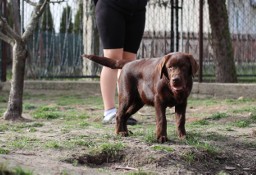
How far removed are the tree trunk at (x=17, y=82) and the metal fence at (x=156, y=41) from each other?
15.2 ft

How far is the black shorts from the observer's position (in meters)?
6.55

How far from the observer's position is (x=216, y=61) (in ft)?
37.1

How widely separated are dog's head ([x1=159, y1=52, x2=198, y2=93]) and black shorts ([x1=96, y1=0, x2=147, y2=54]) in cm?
159

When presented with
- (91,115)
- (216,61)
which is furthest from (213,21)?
(91,115)

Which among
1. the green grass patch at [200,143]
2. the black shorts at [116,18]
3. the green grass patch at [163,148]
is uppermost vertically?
the black shorts at [116,18]

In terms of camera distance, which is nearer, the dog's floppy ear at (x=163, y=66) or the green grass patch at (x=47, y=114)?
the dog's floppy ear at (x=163, y=66)

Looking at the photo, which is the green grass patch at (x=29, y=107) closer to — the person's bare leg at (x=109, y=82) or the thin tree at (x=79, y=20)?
the person's bare leg at (x=109, y=82)

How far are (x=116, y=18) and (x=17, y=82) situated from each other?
136cm

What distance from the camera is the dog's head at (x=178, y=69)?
16.1 feet

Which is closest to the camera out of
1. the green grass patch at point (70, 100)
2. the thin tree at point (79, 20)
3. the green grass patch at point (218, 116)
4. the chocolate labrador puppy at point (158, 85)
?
the chocolate labrador puppy at point (158, 85)

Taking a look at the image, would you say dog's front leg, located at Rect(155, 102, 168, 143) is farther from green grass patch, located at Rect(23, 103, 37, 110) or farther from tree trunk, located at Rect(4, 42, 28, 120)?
green grass patch, located at Rect(23, 103, 37, 110)

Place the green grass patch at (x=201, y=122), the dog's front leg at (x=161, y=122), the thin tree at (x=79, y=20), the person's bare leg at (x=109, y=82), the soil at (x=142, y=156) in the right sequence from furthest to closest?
the thin tree at (x=79, y=20) < the green grass patch at (x=201, y=122) < the person's bare leg at (x=109, y=82) < the dog's front leg at (x=161, y=122) < the soil at (x=142, y=156)

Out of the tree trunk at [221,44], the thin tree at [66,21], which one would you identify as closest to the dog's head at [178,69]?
the tree trunk at [221,44]

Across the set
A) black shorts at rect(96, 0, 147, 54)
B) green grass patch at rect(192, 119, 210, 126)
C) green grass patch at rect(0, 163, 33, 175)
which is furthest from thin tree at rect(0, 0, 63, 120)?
green grass patch at rect(0, 163, 33, 175)
